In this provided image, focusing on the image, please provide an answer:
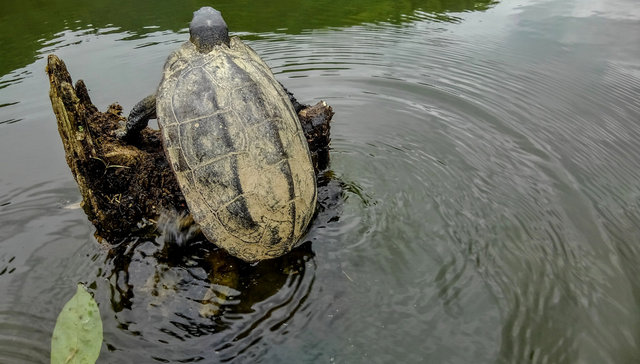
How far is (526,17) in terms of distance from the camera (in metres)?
7.93

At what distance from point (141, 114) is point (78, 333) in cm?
165

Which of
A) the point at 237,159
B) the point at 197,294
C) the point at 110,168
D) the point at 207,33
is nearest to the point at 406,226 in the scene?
the point at 237,159

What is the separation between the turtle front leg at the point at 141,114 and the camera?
3145 millimetres

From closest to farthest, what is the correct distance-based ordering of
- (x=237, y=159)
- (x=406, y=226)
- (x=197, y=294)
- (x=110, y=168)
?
(x=237, y=159) < (x=197, y=294) < (x=110, y=168) < (x=406, y=226)

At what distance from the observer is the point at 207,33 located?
3195 mm

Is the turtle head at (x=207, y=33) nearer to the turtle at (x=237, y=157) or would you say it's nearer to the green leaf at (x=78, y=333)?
the turtle at (x=237, y=157)

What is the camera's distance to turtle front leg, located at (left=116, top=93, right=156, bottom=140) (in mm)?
3145

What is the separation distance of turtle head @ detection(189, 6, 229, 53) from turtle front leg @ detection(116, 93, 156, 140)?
55cm

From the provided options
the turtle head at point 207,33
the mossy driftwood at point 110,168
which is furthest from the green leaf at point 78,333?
the turtle head at point 207,33

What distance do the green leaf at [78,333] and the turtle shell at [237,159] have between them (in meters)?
0.81

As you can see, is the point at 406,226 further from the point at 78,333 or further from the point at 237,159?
the point at 78,333

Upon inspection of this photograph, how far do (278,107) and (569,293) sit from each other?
2.48m

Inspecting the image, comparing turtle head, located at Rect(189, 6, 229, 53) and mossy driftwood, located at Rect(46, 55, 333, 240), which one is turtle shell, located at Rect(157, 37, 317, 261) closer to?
turtle head, located at Rect(189, 6, 229, 53)

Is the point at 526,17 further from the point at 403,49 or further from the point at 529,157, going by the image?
the point at 529,157
